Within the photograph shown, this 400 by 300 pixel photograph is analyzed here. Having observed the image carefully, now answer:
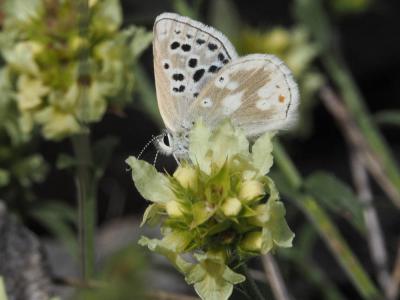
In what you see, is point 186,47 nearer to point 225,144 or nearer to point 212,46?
point 212,46

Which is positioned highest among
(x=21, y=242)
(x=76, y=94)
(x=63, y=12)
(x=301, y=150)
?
(x=63, y=12)

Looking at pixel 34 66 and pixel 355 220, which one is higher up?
pixel 34 66

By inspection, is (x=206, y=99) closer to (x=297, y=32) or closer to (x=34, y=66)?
(x=34, y=66)

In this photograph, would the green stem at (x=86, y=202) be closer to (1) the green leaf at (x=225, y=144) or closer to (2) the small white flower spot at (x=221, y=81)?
(2) the small white flower spot at (x=221, y=81)

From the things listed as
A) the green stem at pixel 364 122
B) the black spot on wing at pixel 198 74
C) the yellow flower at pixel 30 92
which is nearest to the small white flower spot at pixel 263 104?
the black spot on wing at pixel 198 74

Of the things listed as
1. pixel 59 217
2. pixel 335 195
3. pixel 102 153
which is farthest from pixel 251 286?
pixel 59 217

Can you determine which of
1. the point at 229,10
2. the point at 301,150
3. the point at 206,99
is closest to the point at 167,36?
the point at 206,99
